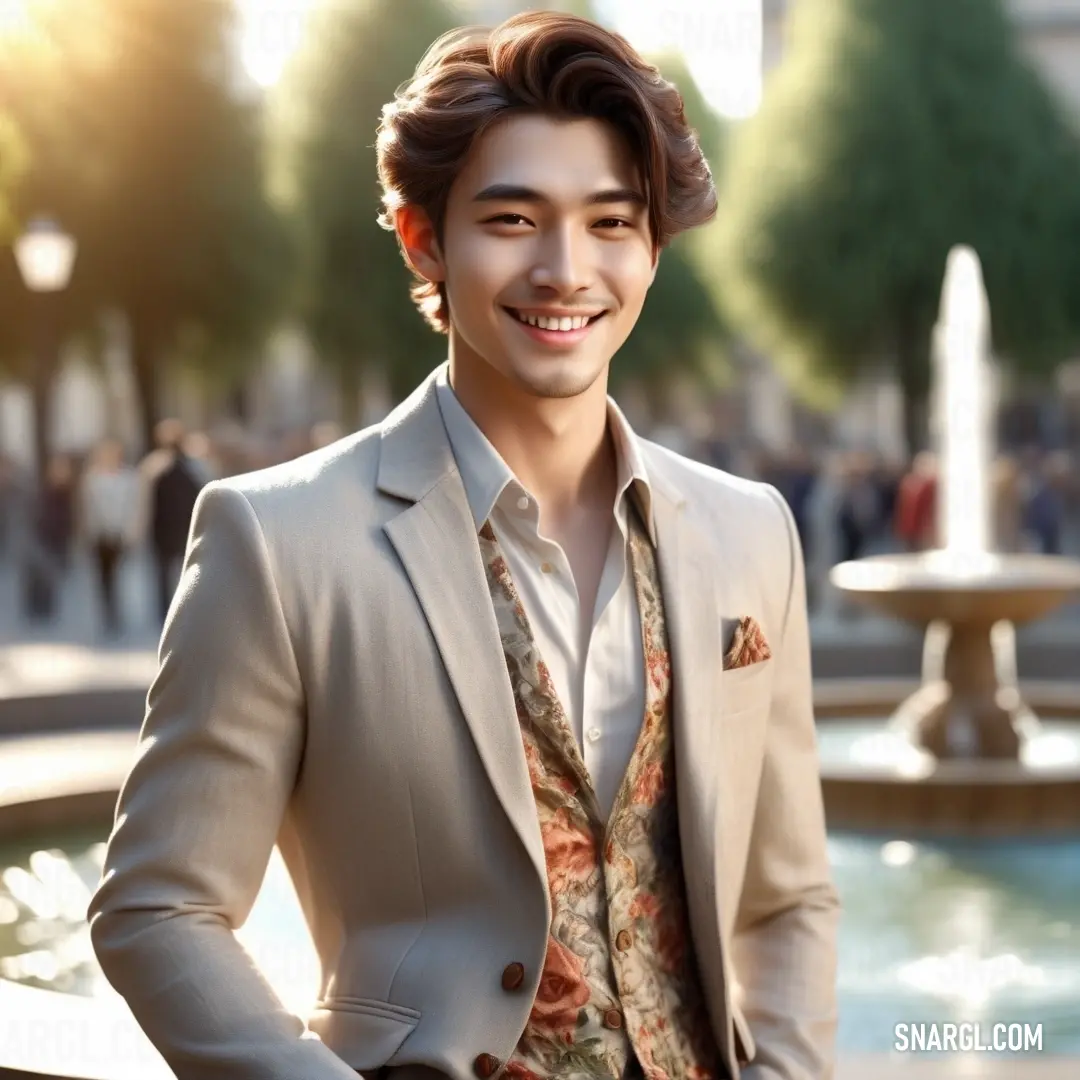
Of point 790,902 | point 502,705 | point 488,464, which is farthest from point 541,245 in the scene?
point 790,902

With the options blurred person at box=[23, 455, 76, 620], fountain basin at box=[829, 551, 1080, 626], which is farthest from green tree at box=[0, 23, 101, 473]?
fountain basin at box=[829, 551, 1080, 626]

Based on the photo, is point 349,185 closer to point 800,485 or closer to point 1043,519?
point 800,485

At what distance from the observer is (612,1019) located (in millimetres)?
2543

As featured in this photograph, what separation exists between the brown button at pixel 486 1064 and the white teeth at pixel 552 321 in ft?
3.01

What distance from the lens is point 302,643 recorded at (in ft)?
8.02

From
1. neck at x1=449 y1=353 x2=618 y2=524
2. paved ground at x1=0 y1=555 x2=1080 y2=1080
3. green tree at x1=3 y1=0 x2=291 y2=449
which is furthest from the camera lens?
green tree at x1=3 y1=0 x2=291 y2=449

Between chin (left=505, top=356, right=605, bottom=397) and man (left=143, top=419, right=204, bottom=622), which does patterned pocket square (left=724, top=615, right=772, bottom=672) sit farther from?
man (left=143, top=419, right=204, bottom=622)

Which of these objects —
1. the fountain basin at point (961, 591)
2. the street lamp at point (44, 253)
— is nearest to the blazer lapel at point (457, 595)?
the fountain basin at point (961, 591)

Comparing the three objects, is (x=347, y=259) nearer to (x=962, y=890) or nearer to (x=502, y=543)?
(x=962, y=890)

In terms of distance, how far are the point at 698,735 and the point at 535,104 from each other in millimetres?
842

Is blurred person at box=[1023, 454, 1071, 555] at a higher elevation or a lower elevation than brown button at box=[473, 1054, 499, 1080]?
lower

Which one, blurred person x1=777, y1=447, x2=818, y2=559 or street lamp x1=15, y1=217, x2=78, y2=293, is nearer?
street lamp x1=15, y1=217, x2=78, y2=293

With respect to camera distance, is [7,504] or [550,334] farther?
[7,504]

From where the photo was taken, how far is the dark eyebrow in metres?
2.56
